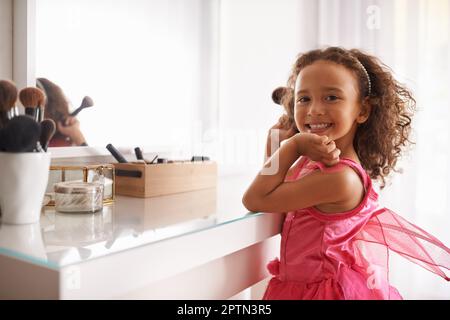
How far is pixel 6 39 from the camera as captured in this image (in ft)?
3.05

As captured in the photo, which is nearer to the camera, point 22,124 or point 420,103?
point 22,124

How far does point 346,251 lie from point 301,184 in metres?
0.17

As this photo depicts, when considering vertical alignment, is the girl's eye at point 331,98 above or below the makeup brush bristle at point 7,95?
above

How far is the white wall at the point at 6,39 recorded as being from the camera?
0.92m

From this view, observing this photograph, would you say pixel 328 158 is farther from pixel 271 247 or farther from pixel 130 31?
pixel 130 31

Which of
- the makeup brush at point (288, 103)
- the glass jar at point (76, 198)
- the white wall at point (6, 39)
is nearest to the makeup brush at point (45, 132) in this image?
the glass jar at point (76, 198)

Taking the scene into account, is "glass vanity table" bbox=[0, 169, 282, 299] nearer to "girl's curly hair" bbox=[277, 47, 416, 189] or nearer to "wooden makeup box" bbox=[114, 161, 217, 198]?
"wooden makeup box" bbox=[114, 161, 217, 198]

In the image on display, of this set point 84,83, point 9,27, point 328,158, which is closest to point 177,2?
point 84,83

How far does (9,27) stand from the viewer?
3.07 feet

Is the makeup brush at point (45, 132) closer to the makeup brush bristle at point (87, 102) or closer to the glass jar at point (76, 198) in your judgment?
the glass jar at point (76, 198)

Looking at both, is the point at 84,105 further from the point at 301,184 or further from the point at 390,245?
the point at 390,245

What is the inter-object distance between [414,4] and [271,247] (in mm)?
1027

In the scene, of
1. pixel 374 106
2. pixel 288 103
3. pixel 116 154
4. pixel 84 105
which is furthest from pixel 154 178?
pixel 374 106

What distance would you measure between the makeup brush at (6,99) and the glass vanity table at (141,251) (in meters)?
0.18
